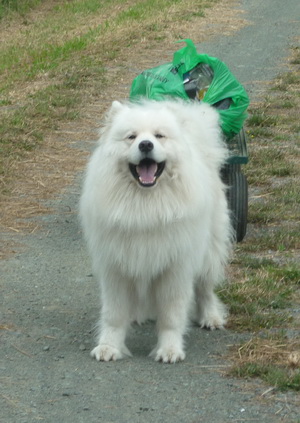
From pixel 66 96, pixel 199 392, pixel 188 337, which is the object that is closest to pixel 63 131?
pixel 66 96

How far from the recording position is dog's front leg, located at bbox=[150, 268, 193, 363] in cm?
528

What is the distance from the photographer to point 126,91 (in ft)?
40.5

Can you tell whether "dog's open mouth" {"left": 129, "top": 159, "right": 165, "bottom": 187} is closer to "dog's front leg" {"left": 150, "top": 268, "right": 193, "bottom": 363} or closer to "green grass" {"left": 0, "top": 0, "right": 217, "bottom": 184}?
"dog's front leg" {"left": 150, "top": 268, "right": 193, "bottom": 363}

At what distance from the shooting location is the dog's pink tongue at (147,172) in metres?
5.05

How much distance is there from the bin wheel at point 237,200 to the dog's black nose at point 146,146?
7.36ft

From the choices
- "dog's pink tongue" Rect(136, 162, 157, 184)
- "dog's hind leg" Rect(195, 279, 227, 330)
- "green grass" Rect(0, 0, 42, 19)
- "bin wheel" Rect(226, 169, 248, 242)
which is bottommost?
"dog's hind leg" Rect(195, 279, 227, 330)

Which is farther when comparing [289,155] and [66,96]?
[66,96]

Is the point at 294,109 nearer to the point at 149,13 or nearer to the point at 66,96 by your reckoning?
the point at 66,96

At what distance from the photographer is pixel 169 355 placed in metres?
5.23

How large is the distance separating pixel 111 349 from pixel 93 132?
570 centimetres

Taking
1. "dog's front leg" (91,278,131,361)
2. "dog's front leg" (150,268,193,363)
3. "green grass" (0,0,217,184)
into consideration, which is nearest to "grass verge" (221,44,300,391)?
"dog's front leg" (150,268,193,363)

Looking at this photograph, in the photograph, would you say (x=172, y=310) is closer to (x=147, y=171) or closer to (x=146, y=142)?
(x=147, y=171)

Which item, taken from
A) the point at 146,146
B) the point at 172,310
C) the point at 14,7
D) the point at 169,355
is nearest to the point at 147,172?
the point at 146,146

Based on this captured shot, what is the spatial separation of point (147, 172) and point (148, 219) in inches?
10.1
